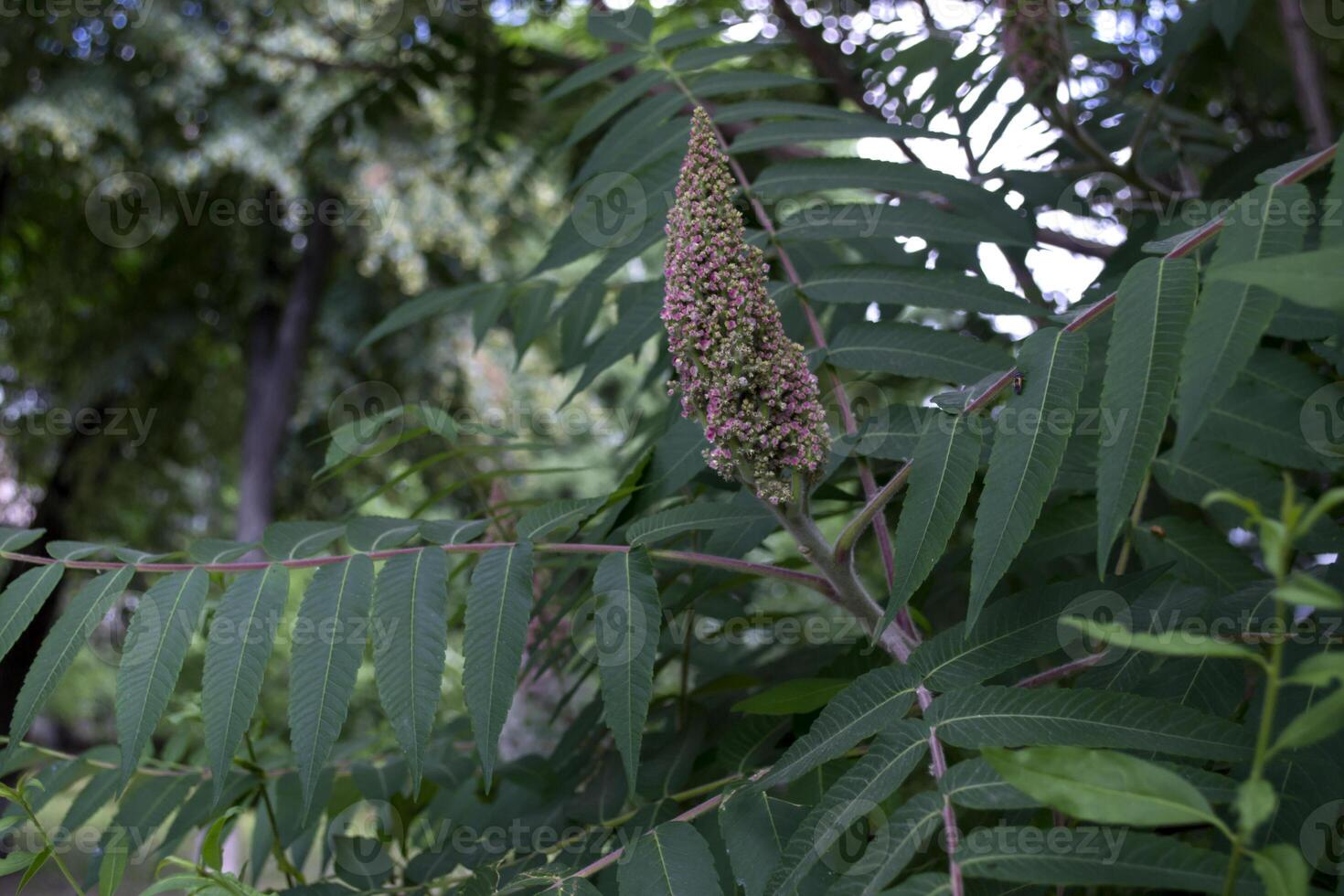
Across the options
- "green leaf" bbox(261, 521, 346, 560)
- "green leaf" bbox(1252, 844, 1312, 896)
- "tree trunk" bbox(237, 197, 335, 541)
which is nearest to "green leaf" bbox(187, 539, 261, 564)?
"green leaf" bbox(261, 521, 346, 560)

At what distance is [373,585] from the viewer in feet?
4.27

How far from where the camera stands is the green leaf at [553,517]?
130 centimetres

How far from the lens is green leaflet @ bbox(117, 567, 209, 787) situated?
122 cm

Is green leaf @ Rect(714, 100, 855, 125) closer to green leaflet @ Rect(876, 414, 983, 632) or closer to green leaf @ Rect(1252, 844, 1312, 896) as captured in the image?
green leaflet @ Rect(876, 414, 983, 632)

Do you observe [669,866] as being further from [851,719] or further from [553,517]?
[553,517]

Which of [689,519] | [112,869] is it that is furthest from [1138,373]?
[112,869]

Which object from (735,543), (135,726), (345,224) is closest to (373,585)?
(135,726)

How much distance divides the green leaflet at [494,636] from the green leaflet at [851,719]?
30cm

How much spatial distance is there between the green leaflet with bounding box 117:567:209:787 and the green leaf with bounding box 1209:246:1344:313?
112 centimetres

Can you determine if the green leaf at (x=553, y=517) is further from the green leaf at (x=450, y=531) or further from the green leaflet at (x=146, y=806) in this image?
the green leaflet at (x=146, y=806)

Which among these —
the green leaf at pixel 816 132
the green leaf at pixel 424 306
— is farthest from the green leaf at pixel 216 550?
Result: the green leaf at pixel 816 132

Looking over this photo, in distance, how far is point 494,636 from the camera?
1.18 meters

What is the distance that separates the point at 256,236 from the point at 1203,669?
1213cm

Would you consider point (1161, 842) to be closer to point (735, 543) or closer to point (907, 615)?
point (907, 615)
